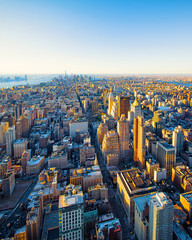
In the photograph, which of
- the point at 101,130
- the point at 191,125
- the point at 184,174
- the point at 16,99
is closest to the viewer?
the point at 184,174

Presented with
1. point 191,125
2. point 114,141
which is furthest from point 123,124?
point 191,125

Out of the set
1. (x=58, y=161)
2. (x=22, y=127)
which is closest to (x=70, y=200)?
(x=58, y=161)

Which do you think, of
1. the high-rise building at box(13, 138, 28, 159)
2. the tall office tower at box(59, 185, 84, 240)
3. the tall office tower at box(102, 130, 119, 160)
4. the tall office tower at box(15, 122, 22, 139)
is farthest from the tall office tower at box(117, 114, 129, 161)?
the tall office tower at box(15, 122, 22, 139)

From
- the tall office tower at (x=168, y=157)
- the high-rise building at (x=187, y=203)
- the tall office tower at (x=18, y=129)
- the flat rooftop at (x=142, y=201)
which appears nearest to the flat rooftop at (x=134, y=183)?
the flat rooftop at (x=142, y=201)

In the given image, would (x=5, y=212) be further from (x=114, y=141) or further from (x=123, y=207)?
(x=114, y=141)

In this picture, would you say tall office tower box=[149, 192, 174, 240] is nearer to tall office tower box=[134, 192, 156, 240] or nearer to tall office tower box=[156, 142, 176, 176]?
tall office tower box=[134, 192, 156, 240]

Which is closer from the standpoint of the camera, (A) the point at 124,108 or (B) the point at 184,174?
(B) the point at 184,174

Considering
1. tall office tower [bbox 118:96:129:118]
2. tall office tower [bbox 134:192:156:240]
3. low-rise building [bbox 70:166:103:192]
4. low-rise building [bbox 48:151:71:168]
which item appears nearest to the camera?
tall office tower [bbox 134:192:156:240]
